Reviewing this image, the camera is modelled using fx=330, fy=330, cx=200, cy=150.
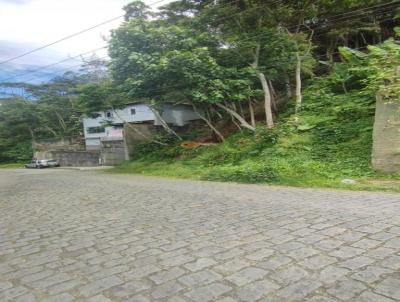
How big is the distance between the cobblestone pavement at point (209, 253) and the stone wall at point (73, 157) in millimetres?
25993

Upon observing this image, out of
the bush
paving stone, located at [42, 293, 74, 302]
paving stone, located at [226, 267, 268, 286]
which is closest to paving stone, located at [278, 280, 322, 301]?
paving stone, located at [226, 267, 268, 286]

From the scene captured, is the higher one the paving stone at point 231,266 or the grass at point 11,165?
the paving stone at point 231,266

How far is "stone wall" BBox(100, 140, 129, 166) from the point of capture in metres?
26.5

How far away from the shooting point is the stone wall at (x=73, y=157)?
32.0m

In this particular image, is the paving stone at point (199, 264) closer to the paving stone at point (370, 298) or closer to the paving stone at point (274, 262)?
the paving stone at point (274, 262)

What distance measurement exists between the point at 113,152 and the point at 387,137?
2205 centimetres

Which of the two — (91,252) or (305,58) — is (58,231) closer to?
(91,252)

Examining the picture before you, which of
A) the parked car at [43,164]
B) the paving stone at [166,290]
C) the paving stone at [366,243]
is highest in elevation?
the paving stone at [166,290]

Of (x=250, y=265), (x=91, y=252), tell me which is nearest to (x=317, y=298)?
(x=250, y=265)

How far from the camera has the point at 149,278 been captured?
3.14m

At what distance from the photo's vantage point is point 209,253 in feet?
12.3

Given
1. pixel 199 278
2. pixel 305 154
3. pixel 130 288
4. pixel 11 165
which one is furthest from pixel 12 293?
pixel 11 165

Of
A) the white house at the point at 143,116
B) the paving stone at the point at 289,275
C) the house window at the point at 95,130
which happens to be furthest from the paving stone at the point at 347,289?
the house window at the point at 95,130

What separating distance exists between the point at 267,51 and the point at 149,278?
1581 cm
